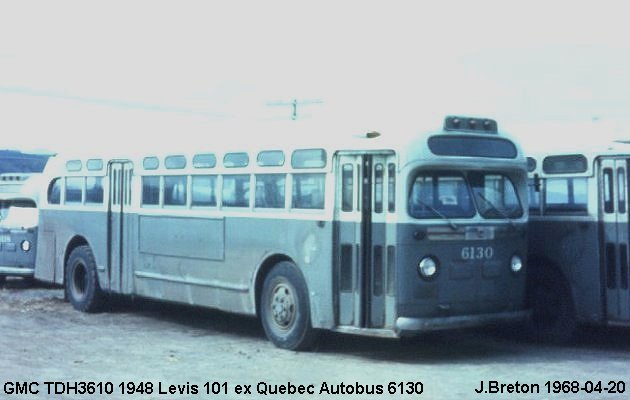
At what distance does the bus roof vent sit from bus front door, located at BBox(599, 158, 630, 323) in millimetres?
1342

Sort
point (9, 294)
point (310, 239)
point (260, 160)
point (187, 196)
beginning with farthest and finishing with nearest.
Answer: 1. point (9, 294)
2. point (187, 196)
3. point (260, 160)
4. point (310, 239)

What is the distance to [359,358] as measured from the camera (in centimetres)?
1135

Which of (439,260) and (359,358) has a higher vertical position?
(439,260)

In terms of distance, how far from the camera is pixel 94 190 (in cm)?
1556

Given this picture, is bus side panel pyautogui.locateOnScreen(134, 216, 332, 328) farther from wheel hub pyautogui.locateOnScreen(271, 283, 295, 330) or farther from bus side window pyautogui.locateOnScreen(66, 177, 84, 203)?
bus side window pyautogui.locateOnScreen(66, 177, 84, 203)

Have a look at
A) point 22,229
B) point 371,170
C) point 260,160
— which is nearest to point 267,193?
point 260,160

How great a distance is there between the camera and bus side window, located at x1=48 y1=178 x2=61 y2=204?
1650cm

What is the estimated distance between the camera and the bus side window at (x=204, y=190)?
42.6 ft

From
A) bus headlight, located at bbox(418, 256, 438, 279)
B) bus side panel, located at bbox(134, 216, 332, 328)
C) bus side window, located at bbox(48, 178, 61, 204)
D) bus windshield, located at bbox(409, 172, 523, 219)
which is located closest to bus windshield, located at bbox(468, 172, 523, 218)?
bus windshield, located at bbox(409, 172, 523, 219)

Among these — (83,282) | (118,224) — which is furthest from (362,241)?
(83,282)

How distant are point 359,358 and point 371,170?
2.11 meters

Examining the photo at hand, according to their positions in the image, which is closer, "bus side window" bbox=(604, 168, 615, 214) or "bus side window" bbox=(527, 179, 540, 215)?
"bus side window" bbox=(604, 168, 615, 214)

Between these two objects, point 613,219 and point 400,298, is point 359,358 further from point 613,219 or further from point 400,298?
point 613,219

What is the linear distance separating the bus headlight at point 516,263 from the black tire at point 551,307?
0.75 meters
